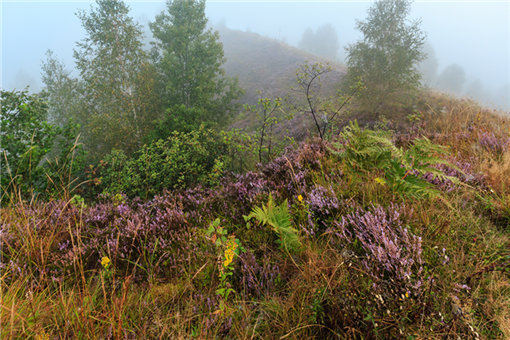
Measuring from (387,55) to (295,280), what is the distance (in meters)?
14.0

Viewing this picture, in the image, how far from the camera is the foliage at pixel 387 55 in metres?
11.5

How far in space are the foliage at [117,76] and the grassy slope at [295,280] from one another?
11.5 m

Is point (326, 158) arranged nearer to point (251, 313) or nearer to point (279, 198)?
point (279, 198)

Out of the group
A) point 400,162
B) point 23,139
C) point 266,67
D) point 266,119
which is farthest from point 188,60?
point 266,67

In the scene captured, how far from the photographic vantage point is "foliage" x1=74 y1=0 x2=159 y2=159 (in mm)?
13266

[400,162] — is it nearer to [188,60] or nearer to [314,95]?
[314,95]

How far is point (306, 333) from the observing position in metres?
1.46

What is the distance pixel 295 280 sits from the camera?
1.81 metres

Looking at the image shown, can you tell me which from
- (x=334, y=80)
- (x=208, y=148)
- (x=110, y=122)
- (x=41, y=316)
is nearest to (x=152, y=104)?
(x=110, y=122)

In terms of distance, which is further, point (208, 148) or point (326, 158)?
point (208, 148)

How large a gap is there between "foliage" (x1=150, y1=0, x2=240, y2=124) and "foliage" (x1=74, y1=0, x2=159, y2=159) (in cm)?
143

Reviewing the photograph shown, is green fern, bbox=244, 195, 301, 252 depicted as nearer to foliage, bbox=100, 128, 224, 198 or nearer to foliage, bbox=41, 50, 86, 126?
foliage, bbox=100, 128, 224, 198

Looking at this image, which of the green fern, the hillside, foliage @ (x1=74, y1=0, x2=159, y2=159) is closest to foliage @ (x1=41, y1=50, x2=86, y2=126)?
foliage @ (x1=74, y1=0, x2=159, y2=159)

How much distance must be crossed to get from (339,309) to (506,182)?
287 cm
